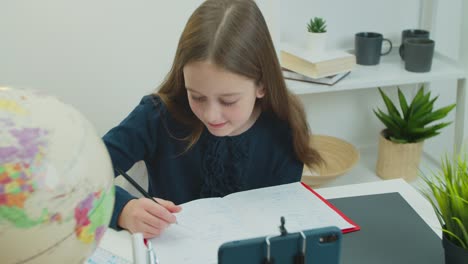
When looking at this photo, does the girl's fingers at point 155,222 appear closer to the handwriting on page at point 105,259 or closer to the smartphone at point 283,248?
the handwriting on page at point 105,259

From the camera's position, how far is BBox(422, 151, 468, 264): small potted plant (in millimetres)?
892

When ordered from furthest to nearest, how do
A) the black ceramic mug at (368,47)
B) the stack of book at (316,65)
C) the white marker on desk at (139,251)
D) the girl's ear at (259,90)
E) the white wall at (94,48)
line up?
the black ceramic mug at (368,47), the stack of book at (316,65), the white wall at (94,48), the girl's ear at (259,90), the white marker on desk at (139,251)

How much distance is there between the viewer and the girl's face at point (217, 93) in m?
1.08

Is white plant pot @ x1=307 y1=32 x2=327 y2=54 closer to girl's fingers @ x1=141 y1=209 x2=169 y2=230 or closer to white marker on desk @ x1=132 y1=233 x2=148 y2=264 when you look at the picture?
girl's fingers @ x1=141 y1=209 x2=169 y2=230

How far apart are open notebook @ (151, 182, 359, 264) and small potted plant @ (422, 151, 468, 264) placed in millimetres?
175

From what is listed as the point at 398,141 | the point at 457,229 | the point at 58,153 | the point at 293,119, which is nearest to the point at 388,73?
the point at 398,141

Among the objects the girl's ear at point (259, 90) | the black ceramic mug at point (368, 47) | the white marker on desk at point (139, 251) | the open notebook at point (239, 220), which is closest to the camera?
the white marker on desk at point (139, 251)

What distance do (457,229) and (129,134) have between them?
72 centimetres

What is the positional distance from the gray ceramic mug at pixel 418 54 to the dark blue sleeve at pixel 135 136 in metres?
0.96

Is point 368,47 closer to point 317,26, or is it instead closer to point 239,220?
point 317,26

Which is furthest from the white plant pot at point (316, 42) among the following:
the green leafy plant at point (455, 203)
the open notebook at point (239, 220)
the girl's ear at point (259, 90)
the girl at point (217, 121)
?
the green leafy plant at point (455, 203)

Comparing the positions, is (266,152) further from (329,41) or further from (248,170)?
(329,41)

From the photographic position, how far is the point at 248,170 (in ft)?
4.42

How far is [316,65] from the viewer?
1.75 meters
